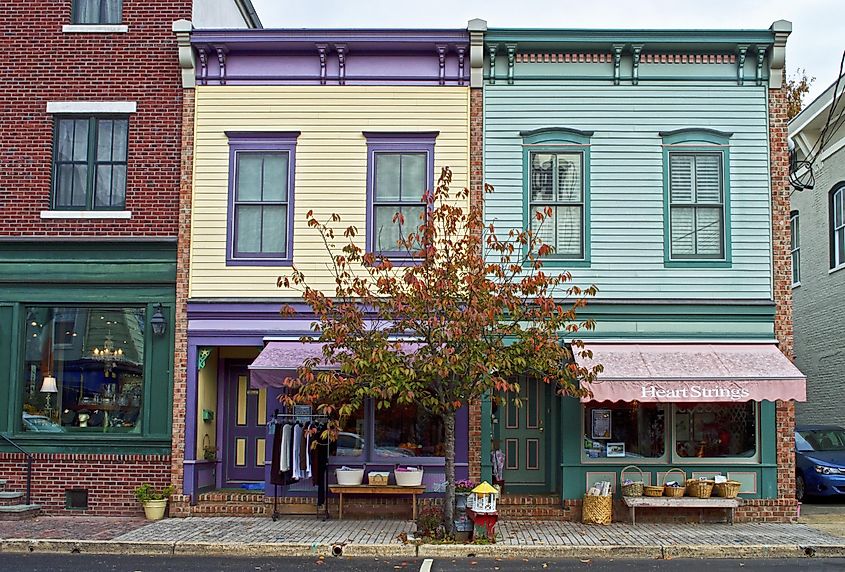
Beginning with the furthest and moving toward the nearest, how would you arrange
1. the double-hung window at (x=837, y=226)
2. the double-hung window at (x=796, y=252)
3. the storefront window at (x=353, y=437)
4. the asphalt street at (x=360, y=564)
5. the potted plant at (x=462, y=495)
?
the double-hung window at (x=796, y=252), the double-hung window at (x=837, y=226), the storefront window at (x=353, y=437), the potted plant at (x=462, y=495), the asphalt street at (x=360, y=564)

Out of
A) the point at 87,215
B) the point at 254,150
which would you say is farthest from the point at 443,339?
the point at 87,215

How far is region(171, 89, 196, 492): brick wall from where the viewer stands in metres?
15.7

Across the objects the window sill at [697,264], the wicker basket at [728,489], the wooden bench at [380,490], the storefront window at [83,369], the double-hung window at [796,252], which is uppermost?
the double-hung window at [796,252]

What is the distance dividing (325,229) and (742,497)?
7.65 meters

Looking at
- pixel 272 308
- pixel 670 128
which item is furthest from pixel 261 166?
pixel 670 128

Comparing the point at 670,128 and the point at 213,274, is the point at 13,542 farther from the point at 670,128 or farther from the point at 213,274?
the point at 670,128

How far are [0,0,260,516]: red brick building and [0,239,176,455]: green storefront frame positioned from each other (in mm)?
23

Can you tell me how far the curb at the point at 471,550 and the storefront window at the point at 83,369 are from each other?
3.19 m

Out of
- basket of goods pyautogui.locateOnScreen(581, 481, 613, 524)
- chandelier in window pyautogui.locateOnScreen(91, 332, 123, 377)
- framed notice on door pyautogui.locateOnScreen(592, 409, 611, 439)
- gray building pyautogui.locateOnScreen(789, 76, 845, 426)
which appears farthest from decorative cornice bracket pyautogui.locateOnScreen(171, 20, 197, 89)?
gray building pyautogui.locateOnScreen(789, 76, 845, 426)

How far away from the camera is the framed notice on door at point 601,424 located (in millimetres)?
15758

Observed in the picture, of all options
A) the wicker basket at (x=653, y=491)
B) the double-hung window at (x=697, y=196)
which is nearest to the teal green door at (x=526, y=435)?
the wicker basket at (x=653, y=491)

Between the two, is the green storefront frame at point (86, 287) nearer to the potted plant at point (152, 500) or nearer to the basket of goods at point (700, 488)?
the potted plant at point (152, 500)

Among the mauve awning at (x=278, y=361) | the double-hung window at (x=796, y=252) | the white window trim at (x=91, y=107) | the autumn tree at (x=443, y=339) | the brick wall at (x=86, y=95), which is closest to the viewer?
the autumn tree at (x=443, y=339)

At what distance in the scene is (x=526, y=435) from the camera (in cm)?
1673
